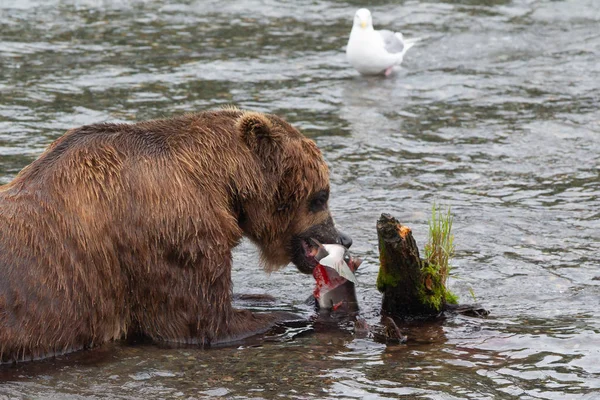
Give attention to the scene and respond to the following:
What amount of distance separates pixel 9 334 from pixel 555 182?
581cm

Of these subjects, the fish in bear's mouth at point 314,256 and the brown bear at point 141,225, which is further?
the fish in bear's mouth at point 314,256

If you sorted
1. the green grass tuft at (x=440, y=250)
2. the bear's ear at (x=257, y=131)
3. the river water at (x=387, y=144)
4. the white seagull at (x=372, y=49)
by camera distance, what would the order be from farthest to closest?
the white seagull at (x=372, y=49), the green grass tuft at (x=440, y=250), the bear's ear at (x=257, y=131), the river water at (x=387, y=144)

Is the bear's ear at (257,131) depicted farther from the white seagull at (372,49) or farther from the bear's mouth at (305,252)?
the white seagull at (372,49)

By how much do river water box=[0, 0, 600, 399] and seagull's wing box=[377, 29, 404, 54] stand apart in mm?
368

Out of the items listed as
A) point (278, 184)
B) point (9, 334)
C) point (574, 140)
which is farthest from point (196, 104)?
point (9, 334)

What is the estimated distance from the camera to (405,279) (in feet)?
23.2

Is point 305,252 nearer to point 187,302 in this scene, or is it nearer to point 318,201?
point 318,201

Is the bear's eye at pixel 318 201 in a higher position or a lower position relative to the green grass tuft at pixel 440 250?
higher

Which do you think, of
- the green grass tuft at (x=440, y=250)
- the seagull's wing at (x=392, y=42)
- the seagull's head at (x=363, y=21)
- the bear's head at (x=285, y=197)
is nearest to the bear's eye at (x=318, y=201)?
the bear's head at (x=285, y=197)

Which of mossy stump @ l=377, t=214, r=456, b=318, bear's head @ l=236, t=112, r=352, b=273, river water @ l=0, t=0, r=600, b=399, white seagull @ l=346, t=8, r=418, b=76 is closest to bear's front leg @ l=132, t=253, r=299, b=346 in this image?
river water @ l=0, t=0, r=600, b=399

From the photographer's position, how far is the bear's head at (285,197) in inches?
278

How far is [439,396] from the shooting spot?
5.87 meters

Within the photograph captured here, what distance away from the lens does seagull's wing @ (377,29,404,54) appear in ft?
48.6

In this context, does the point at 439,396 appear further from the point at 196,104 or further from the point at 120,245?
the point at 196,104
